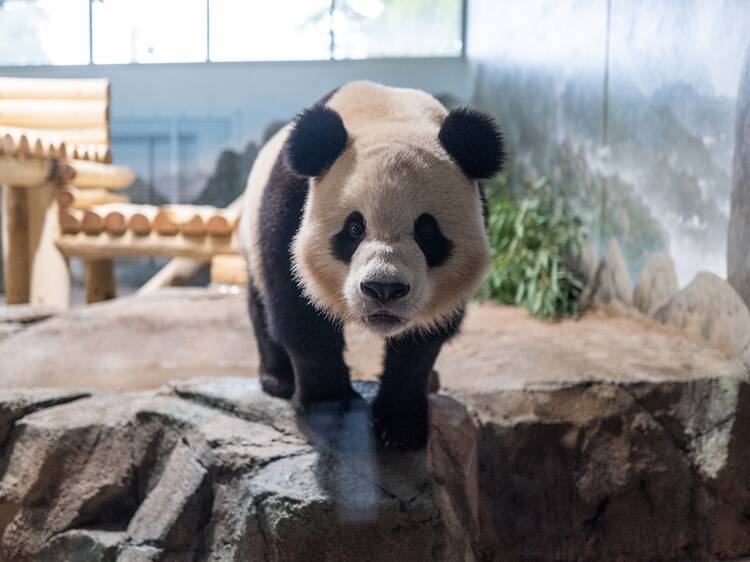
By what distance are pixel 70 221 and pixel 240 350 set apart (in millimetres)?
2069

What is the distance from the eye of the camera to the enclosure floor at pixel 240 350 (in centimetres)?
398

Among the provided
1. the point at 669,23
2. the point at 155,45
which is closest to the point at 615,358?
the point at 669,23

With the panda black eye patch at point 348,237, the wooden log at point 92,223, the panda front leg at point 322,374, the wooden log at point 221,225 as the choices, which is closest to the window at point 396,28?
the panda black eye patch at point 348,237

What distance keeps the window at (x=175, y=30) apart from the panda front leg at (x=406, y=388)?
1.47 m

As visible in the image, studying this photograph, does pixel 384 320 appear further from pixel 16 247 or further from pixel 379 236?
pixel 16 247

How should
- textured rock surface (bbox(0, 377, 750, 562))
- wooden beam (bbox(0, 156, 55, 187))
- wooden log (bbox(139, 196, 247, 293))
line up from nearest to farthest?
1. textured rock surface (bbox(0, 377, 750, 562))
2. wooden beam (bbox(0, 156, 55, 187))
3. wooden log (bbox(139, 196, 247, 293))

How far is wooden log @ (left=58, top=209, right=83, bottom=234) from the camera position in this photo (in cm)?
614

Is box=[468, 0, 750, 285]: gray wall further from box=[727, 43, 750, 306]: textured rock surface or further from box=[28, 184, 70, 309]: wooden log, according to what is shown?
box=[28, 184, 70, 309]: wooden log

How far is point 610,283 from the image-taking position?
5.68 metres

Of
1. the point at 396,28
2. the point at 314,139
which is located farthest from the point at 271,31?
the point at 396,28

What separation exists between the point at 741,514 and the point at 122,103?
527cm

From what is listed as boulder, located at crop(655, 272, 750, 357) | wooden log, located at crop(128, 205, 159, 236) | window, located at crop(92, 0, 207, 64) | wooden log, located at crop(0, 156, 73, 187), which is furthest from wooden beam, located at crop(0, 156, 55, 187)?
boulder, located at crop(655, 272, 750, 357)

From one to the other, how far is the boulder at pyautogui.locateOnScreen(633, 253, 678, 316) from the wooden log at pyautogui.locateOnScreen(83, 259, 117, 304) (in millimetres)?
4354

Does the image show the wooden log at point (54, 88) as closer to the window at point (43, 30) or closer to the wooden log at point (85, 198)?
the window at point (43, 30)
